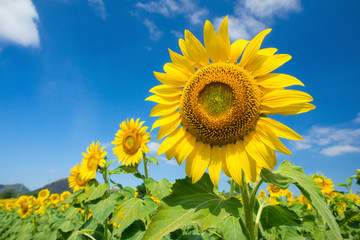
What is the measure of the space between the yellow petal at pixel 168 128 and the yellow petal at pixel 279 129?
2.38ft

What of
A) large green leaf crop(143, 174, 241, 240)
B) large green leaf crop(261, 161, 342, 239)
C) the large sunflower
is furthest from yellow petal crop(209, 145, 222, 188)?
large green leaf crop(261, 161, 342, 239)

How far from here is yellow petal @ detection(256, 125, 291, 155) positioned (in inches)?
70.6

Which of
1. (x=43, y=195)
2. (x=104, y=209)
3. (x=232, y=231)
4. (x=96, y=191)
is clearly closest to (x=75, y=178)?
(x=96, y=191)

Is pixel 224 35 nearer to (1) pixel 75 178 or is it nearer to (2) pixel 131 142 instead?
(2) pixel 131 142

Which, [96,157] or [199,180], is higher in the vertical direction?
[96,157]

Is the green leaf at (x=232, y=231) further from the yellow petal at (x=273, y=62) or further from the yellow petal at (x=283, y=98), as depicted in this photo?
the yellow petal at (x=273, y=62)

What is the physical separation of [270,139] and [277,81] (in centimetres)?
47

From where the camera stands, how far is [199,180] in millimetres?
2018

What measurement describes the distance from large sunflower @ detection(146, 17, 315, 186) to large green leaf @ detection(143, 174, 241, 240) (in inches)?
4.7

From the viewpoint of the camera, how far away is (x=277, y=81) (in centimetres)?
185

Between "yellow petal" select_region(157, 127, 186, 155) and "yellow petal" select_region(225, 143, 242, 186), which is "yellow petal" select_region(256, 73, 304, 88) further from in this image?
"yellow petal" select_region(157, 127, 186, 155)

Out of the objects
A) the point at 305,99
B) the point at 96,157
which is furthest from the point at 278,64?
the point at 96,157

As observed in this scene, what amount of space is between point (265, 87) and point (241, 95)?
213 millimetres

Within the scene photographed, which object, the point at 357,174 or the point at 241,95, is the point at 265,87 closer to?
the point at 241,95
